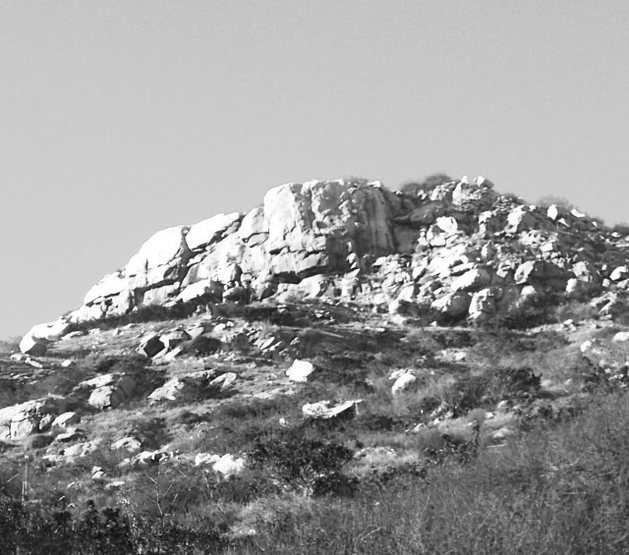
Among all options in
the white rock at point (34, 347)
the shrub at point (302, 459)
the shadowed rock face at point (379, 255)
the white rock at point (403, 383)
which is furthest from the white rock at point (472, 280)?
the white rock at point (34, 347)

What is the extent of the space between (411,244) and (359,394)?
1660cm

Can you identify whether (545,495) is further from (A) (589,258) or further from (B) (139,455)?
(A) (589,258)

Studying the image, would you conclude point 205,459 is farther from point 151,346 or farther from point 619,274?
point 619,274

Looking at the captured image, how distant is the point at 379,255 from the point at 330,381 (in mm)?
13914

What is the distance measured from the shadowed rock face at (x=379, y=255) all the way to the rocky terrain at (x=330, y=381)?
0.12 metres

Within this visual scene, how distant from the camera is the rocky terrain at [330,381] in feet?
50.1

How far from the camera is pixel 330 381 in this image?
3130 cm

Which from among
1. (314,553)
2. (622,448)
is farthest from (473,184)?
(314,553)

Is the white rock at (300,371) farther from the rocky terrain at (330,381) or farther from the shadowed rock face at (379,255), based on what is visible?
the shadowed rock face at (379,255)

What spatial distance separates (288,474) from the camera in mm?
19391

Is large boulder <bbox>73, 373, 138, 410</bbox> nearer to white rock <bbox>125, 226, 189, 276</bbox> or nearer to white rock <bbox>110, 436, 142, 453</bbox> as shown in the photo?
white rock <bbox>110, 436, 142, 453</bbox>

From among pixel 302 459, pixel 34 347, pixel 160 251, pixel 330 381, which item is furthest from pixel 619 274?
pixel 34 347

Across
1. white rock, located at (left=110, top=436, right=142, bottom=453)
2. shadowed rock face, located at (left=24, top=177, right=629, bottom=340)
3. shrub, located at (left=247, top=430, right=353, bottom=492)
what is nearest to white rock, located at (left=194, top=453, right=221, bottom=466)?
shrub, located at (left=247, top=430, right=353, bottom=492)

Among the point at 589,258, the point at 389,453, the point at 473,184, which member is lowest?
the point at 389,453
